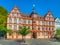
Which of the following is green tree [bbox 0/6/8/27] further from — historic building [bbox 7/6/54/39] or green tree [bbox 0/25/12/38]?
green tree [bbox 0/25/12/38]

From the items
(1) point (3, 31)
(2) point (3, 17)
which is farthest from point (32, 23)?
(1) point (3, 31)

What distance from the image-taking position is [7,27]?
4869 centimetres

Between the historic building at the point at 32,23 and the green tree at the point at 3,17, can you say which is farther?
the historic building at the point at 32,23

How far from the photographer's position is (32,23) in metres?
53.0

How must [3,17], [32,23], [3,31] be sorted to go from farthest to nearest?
[32,23] < [3,17] < [3,31]

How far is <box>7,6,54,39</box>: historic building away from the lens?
49438 mm

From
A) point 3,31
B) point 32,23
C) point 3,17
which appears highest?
point 3,17

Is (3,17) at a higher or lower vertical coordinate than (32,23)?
higher

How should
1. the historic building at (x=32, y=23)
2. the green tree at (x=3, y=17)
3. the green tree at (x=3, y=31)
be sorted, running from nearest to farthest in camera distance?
the green tree at (x=3, y=31), the green tree at (x=3, y=17), the historic building at (x=32, y=23)

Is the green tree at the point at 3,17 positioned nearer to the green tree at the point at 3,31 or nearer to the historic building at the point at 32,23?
the historic building at the point at 32,23

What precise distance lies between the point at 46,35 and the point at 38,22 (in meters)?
4.72

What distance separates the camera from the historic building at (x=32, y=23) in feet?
162

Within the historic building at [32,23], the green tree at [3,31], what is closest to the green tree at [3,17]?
the historic building at [32,23]

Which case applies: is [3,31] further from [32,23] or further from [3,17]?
[32,23]
